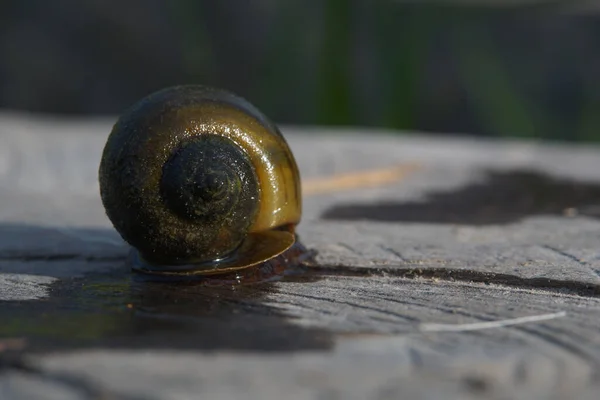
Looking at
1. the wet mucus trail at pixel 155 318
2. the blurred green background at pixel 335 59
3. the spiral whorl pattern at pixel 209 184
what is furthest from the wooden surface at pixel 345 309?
the blurred green background at pixel 335 59

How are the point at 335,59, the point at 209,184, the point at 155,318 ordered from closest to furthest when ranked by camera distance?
the point at 155,318
the point at 209,184
the point at 335,59

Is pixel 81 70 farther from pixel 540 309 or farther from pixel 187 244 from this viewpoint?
pixel 540 309

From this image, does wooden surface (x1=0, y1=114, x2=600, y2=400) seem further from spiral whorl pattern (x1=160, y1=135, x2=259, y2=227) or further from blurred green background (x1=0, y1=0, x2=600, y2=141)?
blurred green background (x1=0, y1=0, x2=600, y2=141)

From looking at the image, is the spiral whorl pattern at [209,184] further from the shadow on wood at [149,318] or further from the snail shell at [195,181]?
the shadow on wood at [149,318]

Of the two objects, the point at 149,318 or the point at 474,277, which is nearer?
the point at 149,318

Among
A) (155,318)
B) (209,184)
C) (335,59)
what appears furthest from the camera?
(335,59)

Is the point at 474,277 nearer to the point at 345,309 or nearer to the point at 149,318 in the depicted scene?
the point at 345,309

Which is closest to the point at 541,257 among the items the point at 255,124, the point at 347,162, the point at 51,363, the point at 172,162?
the point at 255,124

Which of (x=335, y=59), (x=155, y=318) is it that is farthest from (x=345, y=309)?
(x=335, y=59)
